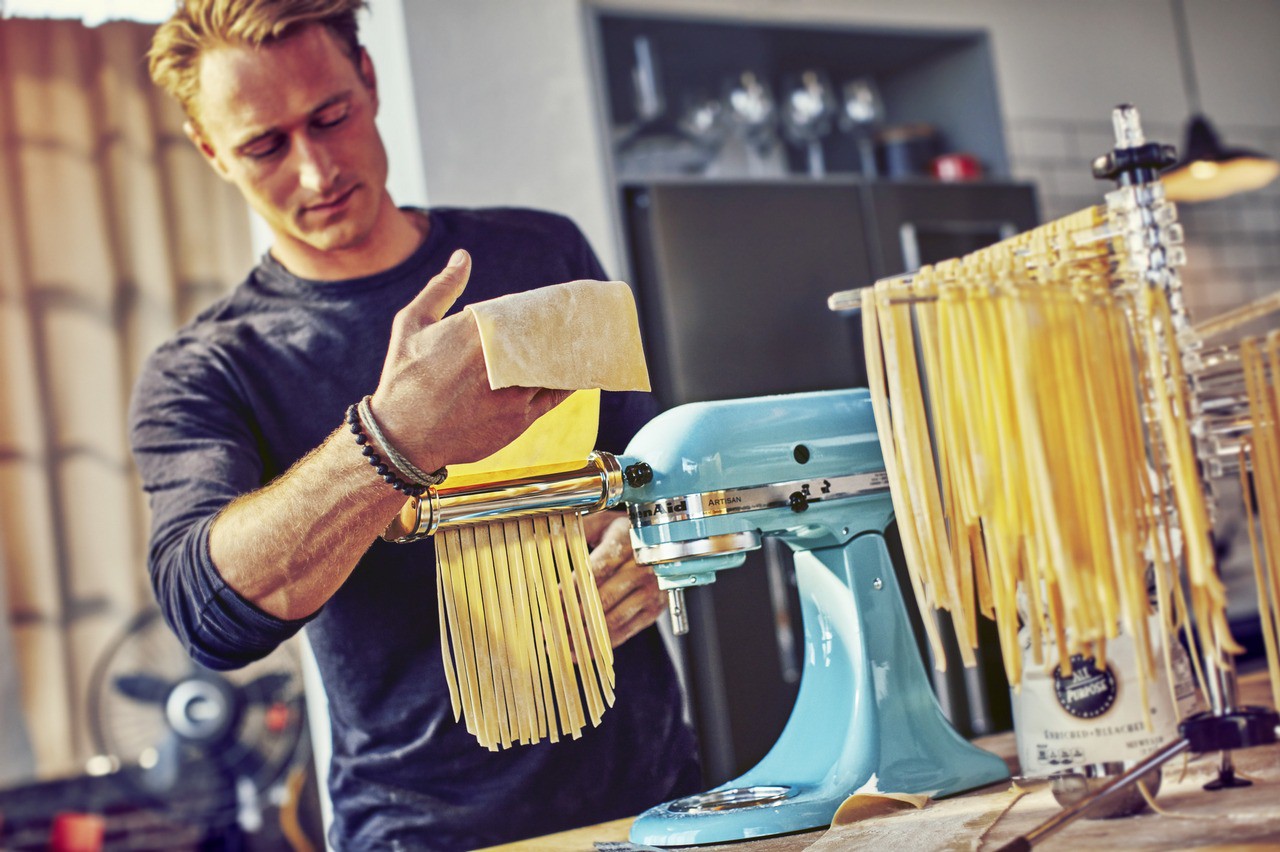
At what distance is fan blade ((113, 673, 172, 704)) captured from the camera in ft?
10.2

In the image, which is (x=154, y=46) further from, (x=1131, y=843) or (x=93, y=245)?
(x=93, y=245)

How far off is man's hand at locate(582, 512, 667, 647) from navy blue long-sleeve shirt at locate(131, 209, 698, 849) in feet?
0.45

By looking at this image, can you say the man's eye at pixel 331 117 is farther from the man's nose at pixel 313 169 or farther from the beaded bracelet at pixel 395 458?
the beaded bracelet at pixel 395 458

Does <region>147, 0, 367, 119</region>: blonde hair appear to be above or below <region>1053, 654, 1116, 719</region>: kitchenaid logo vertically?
above

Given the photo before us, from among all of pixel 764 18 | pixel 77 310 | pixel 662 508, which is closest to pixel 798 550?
pixel 662 508

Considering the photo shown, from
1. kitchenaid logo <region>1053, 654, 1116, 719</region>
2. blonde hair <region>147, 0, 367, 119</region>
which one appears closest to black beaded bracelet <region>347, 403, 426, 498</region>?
kitchenaid logo <region>1053, 654, 1116, 719</region>

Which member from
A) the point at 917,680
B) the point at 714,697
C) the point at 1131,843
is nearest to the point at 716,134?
the point at 714,697

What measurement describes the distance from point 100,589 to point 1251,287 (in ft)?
10.6

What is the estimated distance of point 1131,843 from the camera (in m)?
0.73

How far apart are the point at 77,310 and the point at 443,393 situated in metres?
3.03

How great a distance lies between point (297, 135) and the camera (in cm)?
126

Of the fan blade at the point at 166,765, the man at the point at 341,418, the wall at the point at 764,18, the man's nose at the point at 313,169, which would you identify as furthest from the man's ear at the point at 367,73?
the fan blade at the point at 166,765

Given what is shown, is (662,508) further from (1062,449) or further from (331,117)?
(331,117)

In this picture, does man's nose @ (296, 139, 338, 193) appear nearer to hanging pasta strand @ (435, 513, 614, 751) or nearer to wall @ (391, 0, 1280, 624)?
hanging pasta strand @ (435, 513, 614, 751)
